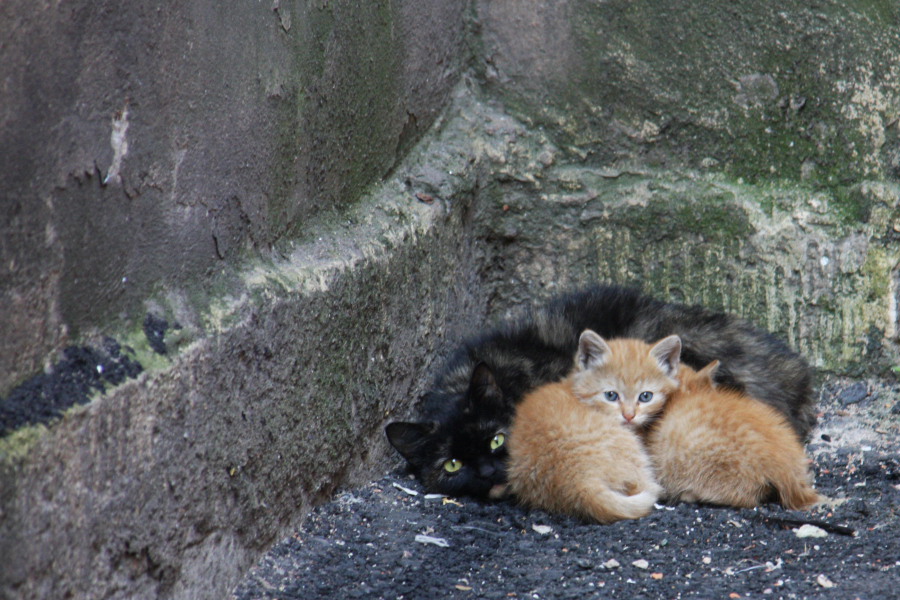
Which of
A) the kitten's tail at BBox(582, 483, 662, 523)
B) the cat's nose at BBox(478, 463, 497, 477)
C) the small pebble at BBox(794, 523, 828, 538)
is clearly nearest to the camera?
the small pebble at BBox(794, 523, 828, 538)

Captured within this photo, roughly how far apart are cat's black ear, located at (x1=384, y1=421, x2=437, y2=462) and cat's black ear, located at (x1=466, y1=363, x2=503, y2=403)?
0.19 meters

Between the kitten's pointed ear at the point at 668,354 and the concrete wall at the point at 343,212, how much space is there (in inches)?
33.3

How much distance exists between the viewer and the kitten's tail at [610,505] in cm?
296

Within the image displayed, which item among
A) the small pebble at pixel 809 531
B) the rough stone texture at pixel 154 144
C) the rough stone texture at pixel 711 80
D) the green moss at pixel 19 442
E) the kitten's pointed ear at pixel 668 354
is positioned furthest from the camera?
the rough stone texture at pixel 711 80

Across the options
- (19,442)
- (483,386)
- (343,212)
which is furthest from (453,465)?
(19,442)

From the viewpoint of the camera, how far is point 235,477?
96.8 inches

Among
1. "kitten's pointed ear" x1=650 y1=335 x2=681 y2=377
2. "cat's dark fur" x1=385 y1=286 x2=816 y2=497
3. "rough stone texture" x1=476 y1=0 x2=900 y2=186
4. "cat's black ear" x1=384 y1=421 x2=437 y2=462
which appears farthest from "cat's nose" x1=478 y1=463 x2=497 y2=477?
"rough stone texture" x1=476 y1=0 x2=900 y2=186

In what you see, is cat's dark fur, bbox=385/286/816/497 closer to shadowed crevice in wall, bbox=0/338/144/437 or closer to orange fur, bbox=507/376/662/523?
orange fur, bbox=507/376/662/523

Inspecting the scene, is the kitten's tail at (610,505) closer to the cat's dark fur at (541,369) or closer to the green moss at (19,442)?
the cat's dark fur at (541,369)

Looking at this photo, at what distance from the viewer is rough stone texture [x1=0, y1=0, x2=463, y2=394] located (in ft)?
5.98

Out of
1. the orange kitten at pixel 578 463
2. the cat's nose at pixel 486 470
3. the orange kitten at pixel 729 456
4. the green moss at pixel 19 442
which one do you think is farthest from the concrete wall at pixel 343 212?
the orange kitten at pixel 729 456

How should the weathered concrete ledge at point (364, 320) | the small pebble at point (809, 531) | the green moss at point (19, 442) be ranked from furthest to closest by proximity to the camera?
the small pebble at point (809, 531) < the weathered concrete ledge at point (364, 320) < the green moss at point (19, 442)

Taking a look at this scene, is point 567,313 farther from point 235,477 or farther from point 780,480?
point 235,477

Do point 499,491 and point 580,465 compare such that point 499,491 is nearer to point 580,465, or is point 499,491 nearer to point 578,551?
point 580,465
